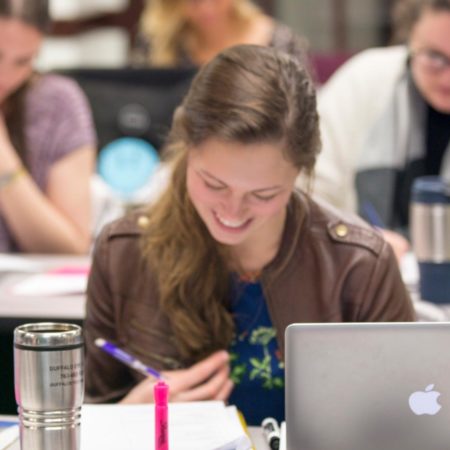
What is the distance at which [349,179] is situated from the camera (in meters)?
3.21

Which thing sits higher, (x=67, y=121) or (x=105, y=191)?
(x=67, y=121)

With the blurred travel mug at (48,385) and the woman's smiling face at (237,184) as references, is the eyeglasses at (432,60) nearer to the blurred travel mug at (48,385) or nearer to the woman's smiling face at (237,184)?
the woman's smiling face at (237,184)

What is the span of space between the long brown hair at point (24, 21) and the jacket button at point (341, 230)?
1.22 m

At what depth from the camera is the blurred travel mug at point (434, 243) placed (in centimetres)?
248

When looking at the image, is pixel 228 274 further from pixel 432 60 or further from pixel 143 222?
pixel 432 60

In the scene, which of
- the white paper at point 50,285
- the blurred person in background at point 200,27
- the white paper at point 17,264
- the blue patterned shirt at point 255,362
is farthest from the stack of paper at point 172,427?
the blurred person in background at point 200,27

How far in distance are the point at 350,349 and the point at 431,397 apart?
5.2 inches

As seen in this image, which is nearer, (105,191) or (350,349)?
(350,349)

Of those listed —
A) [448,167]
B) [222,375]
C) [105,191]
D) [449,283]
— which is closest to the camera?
[222,375]

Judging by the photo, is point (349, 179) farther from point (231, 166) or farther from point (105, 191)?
point (231, 166)

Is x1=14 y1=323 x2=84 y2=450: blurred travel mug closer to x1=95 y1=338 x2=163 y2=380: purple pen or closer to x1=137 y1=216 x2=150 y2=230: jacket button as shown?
x1=95 y1=338 x2=163 y2=380: purple pen

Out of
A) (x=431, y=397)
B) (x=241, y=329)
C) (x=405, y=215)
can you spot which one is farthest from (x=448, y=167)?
(x=431, y=397)

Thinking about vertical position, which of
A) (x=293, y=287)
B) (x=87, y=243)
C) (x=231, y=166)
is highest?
(x=231, y=166)

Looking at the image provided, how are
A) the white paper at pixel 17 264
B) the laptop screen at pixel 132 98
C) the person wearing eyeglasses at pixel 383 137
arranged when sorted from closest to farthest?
1. the white paper at pixel 17 264
2. the person wearing eyeglasses at pixel 383 137
3. the laptop screen at pixel 132 98
